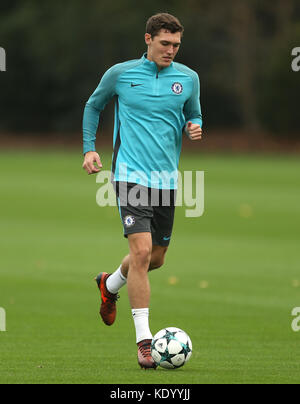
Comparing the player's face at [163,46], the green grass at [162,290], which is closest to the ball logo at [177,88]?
the player's face at [163,46]

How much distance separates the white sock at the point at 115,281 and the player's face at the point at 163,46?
6.58 feet

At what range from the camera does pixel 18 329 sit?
10.7 metres

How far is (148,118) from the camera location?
898 cm

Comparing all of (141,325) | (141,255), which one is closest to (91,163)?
(141,255)

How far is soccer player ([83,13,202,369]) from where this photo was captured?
28.8 feet

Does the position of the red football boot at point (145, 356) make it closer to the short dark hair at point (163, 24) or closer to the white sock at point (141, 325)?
the white sock at point (141, 325)

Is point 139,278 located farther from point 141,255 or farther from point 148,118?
point 148,118

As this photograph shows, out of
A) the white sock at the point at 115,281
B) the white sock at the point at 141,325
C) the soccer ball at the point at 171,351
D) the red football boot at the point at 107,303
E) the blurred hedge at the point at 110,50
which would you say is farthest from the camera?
the blurred hedge at the point at 110,50

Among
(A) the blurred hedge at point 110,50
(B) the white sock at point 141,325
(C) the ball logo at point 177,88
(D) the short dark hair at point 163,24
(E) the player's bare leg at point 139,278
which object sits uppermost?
(A) the blurred hedge at point 110,50

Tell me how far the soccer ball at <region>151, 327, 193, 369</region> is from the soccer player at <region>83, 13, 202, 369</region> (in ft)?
1.50

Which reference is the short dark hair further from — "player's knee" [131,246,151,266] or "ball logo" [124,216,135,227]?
"player's knee" [131,246,151,266]

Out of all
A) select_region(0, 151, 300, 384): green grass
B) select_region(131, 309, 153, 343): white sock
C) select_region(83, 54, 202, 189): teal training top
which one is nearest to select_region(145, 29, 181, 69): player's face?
select_region(83, 54, 202, 189): teal training top

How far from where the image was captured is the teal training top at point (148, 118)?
8.96 m

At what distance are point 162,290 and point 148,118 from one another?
18.6 ft
